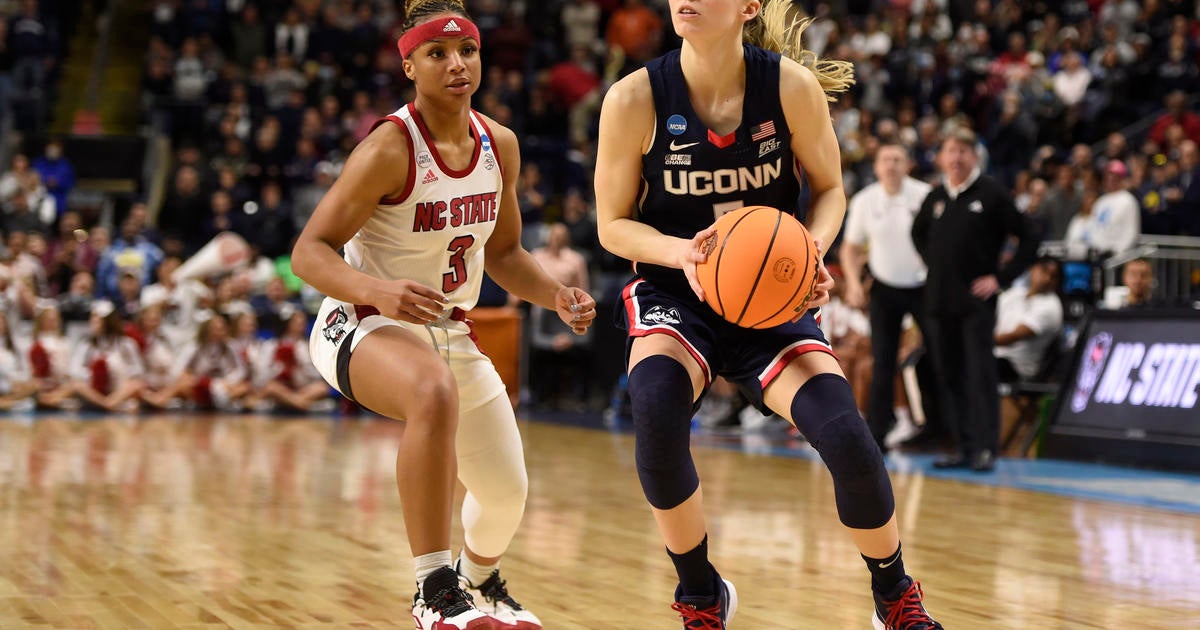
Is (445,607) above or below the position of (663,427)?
below

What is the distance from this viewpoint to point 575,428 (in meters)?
12.7

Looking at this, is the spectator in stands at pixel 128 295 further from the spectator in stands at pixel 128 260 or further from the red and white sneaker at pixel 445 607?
the red and white sneaker at pixel 445 607

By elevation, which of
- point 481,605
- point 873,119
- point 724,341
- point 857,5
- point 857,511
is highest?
point 857,5

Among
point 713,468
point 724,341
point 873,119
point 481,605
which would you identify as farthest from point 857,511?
point 873,119

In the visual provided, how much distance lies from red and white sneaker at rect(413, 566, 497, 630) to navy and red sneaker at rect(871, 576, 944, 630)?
1.09 meters

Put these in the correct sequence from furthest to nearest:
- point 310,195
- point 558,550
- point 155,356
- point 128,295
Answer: point 310,195
point 128,295
point 155,356
point 558,550

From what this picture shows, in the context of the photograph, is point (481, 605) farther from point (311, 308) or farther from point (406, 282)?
point (311, 308)

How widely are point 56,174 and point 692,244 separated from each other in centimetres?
1465

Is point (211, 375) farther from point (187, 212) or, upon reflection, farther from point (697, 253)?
point (697, 253)

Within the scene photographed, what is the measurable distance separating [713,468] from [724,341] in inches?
215

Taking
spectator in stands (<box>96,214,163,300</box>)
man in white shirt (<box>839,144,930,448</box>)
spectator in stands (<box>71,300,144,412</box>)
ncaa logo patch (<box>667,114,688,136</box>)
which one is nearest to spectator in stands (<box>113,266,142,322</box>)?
spectator in stands (<box>96,214,163,300</box>)

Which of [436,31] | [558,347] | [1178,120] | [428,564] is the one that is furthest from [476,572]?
[1178,120]

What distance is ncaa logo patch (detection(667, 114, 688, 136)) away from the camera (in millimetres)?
3809

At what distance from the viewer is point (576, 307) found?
13.7ft
